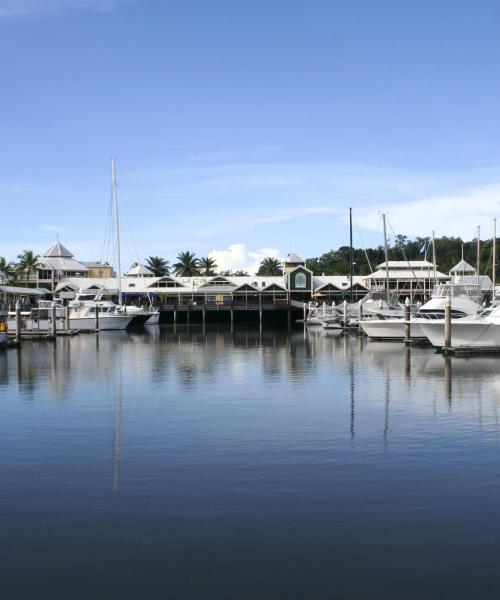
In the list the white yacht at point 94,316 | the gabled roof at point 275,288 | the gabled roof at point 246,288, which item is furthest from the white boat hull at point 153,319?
the gabled roof at point 275,288

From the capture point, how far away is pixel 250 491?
1519 cm

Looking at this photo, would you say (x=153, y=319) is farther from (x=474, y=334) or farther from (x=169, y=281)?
(x=474, y=334)

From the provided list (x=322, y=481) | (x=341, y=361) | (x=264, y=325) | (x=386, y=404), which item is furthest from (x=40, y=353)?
(x=264, y=325)

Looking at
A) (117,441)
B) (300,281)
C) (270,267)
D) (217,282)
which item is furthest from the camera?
(270,267)

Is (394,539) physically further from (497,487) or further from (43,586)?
(43,586)

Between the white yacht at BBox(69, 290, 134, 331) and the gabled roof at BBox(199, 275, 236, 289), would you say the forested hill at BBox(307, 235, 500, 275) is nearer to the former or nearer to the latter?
the gabled roof at BBox(199, 275, 236, 289)

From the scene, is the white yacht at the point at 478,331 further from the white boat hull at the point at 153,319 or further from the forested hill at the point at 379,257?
the forested hill at the point at 379,257

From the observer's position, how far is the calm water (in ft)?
36.0

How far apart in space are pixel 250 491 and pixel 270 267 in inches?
5514

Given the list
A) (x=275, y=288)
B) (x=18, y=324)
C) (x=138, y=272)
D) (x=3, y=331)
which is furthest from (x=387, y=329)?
(x=138, y=272)

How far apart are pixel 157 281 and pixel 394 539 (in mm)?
113630

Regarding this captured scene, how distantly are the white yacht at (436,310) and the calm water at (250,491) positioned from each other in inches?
871

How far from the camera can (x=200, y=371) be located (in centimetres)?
3931

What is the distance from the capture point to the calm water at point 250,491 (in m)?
11.0
